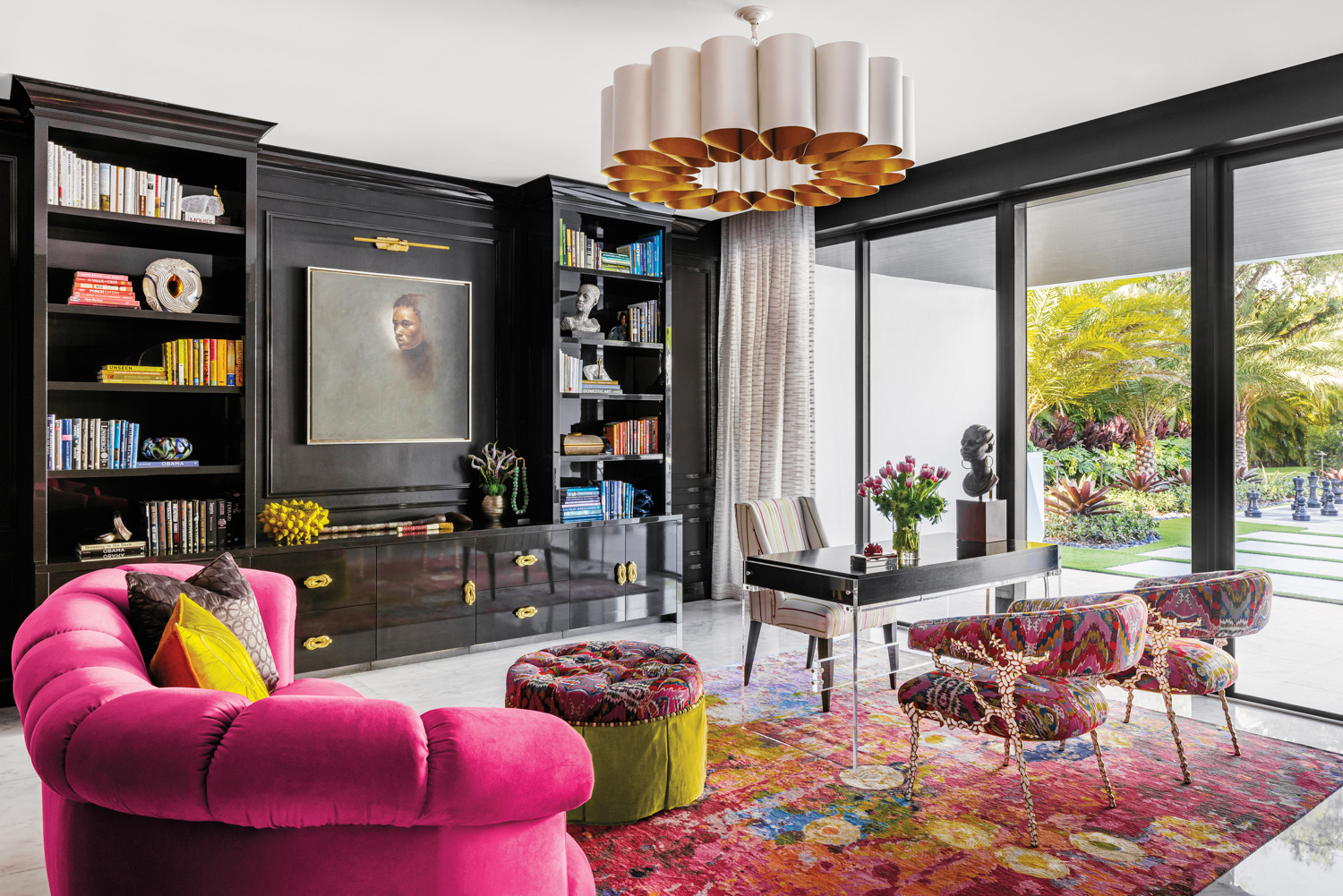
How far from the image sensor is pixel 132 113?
392 cm

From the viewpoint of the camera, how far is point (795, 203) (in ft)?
11.6

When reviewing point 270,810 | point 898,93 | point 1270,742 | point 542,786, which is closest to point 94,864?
point 270,810

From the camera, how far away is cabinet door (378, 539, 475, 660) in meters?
4.57

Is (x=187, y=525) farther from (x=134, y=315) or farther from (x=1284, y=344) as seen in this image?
(x=1284, y=344)

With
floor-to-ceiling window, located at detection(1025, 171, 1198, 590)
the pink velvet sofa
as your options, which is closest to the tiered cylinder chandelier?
the pink velvet sofa

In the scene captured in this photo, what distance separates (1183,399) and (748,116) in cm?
279

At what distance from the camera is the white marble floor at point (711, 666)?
2.44m

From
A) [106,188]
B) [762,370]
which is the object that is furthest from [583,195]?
[106,188]

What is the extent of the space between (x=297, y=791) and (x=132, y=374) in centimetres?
338

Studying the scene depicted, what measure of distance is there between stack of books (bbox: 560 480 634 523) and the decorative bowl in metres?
1.98

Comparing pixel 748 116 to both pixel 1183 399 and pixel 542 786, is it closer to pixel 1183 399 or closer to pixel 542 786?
pixel 542 786

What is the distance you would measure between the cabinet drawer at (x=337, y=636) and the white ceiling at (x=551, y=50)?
2.36m

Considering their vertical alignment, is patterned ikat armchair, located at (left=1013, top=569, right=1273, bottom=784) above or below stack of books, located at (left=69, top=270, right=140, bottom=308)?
below

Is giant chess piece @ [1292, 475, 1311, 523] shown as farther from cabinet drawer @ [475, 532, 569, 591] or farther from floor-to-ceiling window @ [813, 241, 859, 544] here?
cabinet drawer @ [475, 532, 569, 591]
